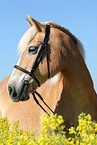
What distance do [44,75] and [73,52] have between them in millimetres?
699

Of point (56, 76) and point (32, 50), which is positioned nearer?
point (32, 50)

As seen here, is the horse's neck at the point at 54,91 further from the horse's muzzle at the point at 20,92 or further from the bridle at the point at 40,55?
the horse's muzzle at the point at 20,92

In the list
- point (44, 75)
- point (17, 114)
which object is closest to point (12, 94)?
point (44, 75)

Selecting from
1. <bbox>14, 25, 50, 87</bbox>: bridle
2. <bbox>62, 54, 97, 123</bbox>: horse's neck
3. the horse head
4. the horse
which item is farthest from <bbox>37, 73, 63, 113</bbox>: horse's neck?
<bbox>14, 25, 50, 87</bbox>: bridle

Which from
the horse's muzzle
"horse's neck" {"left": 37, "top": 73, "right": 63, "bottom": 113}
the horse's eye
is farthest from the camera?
"horse's neck" {"left": 37, "top": 73, "right": 63, "bottom": 113}

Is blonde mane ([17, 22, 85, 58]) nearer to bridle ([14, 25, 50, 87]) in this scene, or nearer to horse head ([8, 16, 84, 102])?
horse head ([8, 16, 84, 102])

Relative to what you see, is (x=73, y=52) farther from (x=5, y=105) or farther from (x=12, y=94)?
(x=5, y=105)

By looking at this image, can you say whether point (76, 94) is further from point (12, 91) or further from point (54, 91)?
point (12, 91)

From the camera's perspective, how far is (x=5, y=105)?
21.2ft

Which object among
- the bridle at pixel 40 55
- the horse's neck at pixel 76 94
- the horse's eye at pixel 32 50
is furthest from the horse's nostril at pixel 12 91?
the horse's neck at pixel 76 94

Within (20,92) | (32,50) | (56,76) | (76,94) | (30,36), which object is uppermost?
(30,36)

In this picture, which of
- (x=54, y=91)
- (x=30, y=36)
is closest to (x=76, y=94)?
(x=54, y=91)


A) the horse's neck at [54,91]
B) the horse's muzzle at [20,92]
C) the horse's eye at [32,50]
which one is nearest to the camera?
the horse's muzzle at [20,92]

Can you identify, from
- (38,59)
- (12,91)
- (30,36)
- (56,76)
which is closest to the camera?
(12,91)
